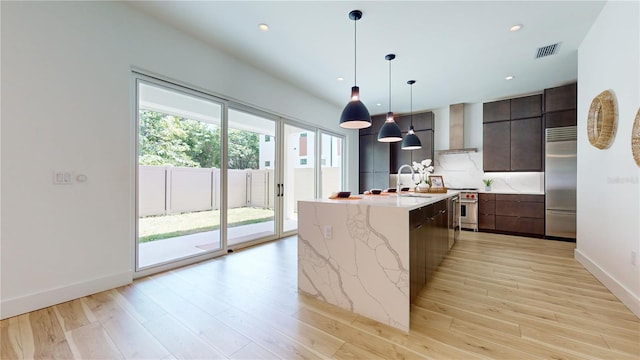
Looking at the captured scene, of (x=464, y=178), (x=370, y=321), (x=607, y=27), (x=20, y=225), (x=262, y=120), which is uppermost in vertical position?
(x=607, y=27)

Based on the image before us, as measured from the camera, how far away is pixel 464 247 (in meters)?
4.20

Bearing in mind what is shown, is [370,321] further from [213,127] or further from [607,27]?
[607,27]

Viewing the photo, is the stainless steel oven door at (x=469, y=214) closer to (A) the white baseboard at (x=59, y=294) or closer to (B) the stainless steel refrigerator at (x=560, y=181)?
(B) the stainless steel refrigerator at (x=560, y=181)

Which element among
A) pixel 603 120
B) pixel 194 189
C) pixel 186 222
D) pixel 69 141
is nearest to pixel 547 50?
pixel 603 120

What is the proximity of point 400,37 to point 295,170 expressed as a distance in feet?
10.5

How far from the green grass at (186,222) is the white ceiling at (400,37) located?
2.44m

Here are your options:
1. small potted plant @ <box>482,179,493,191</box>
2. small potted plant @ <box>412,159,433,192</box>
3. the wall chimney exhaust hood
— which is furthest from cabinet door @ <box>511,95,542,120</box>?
small potted plant @ <box>412,159,433,192</box>

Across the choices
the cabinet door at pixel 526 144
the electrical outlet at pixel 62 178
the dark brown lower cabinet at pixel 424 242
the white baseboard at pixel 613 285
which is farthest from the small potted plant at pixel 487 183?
the electrical outlet at pixel 62 178

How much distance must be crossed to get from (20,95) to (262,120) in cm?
284

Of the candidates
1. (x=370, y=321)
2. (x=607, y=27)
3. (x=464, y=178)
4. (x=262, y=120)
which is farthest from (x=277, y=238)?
(x=607, y=27)

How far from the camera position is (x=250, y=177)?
14.2 feet

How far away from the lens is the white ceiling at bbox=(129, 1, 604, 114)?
2695 mm

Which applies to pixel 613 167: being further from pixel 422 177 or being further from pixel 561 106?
pixel 561 106

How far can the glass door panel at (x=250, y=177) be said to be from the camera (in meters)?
4.00
